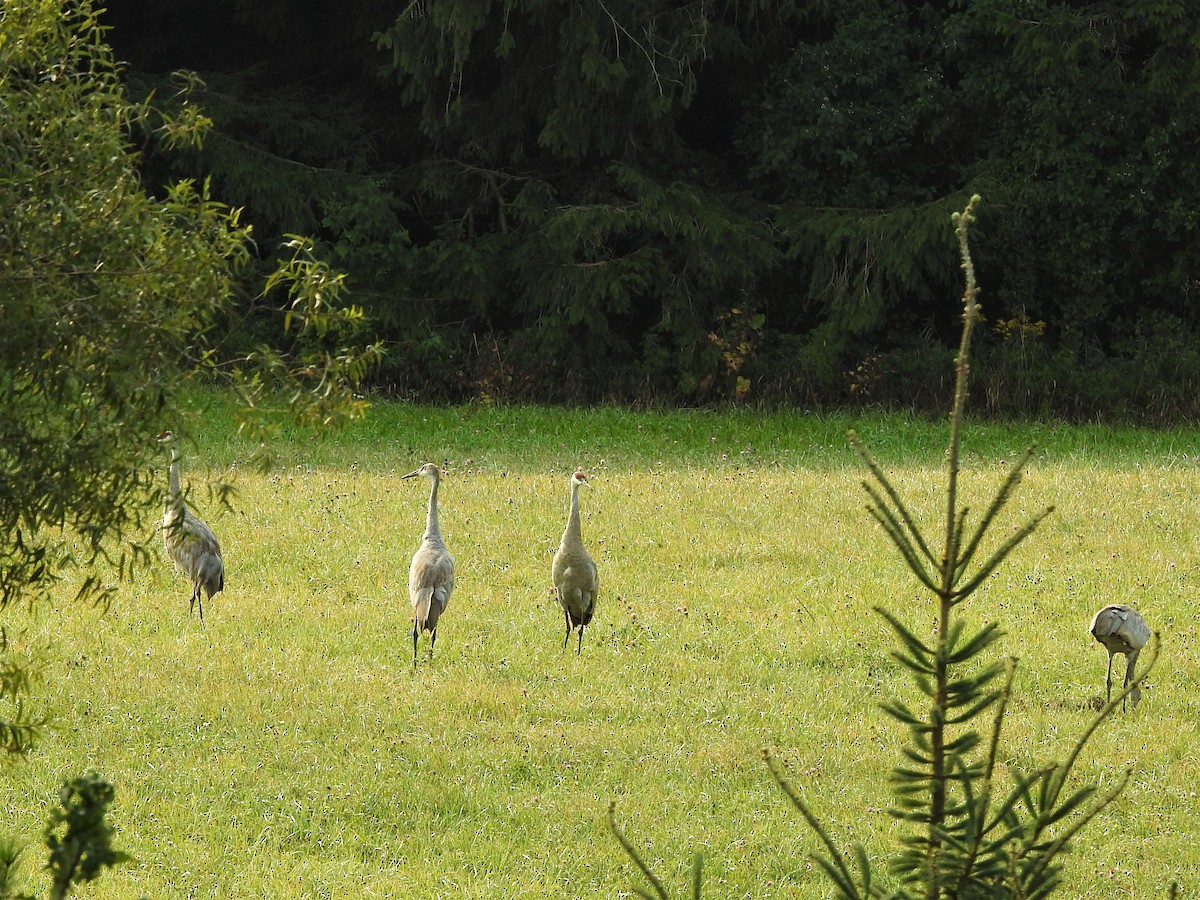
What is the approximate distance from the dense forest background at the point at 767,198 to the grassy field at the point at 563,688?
22.7 feet

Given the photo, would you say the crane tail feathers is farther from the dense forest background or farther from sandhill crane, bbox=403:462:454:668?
the dense forest background

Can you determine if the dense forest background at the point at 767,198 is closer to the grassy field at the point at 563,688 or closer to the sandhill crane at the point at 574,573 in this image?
the grassy field at the point at 563,688

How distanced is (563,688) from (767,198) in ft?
52.9

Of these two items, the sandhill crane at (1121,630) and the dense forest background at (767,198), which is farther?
the dense forest background at (767,198)

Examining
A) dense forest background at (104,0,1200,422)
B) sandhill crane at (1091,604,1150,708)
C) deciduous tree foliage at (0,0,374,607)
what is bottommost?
sandhill crane at (1091,604,1150,708)

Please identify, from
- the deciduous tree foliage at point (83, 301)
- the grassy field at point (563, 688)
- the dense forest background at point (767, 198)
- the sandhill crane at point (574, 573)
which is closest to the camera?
the deciduous tree foliage at point (83, 301)

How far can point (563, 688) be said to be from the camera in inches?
388

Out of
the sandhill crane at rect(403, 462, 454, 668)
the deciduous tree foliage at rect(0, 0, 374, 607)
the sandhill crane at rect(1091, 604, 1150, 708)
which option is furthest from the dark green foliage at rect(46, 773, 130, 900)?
the sandhill crane at rect(1091, 604, 1150, 708)

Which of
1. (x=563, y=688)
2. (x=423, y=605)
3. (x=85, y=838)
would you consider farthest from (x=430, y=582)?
(x=85, y=838)

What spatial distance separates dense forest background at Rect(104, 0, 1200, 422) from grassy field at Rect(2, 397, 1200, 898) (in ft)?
22.7

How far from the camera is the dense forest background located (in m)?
22.2

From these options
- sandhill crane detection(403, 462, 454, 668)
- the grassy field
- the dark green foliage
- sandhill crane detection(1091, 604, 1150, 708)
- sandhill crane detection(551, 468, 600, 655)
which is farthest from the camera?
sandhill crane detection(551, 468, 600, 655)

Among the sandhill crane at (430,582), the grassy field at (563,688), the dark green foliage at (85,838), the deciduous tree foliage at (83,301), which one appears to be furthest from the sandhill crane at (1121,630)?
the dark green foliage at (85,838)

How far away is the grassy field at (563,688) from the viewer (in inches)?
301
